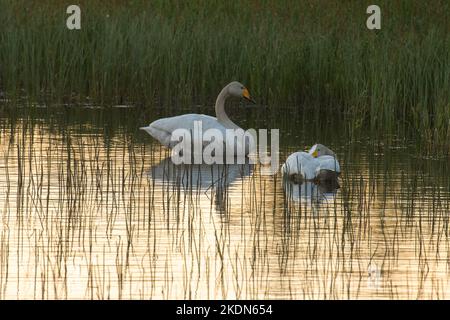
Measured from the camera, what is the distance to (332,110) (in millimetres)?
16500

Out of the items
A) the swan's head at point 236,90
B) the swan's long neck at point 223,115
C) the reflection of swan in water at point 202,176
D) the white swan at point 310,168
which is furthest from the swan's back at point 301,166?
the swan's head at point 236,90

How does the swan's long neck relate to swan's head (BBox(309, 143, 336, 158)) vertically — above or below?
above

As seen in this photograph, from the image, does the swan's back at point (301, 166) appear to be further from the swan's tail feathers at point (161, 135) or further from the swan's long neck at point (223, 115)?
the swan's long neck at point (223, 115)

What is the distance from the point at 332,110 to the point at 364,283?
860cm

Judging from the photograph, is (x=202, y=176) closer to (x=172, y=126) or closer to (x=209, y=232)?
(x=172, y=126)

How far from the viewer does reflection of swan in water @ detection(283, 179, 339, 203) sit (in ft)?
36.3

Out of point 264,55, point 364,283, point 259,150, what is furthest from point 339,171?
point 264,55

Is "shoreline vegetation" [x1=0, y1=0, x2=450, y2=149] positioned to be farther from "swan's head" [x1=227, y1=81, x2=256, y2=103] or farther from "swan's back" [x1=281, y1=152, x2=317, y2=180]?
"swan's back" [x1=281, y1=152, x2=317, y2=180]

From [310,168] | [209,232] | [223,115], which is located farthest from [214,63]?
[209,232]

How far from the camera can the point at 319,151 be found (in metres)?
12.5

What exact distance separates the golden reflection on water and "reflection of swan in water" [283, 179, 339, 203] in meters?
0.03

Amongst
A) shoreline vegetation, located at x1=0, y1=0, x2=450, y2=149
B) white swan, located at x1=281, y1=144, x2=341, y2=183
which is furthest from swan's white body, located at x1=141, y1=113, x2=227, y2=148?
shoreline vegetation, located at x1=0, y1=0, x2=450, y2=149

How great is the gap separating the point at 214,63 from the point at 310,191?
5.73 m

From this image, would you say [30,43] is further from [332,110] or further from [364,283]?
[364,283]
